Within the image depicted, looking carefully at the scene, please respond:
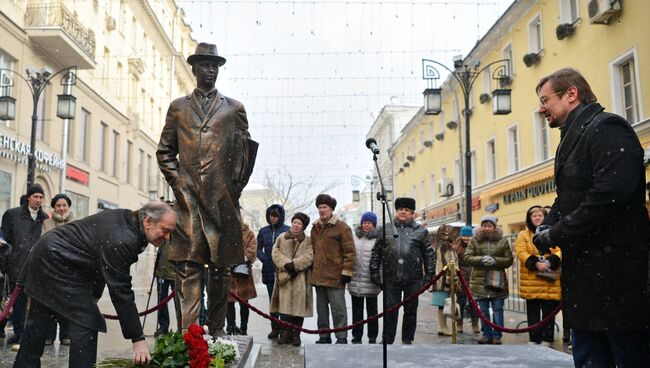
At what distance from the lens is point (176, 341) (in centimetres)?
395

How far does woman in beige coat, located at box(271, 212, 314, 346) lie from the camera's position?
306 inches

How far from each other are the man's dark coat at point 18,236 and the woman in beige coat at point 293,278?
2984 millimetres

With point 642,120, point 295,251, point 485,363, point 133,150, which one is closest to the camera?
point 485,363

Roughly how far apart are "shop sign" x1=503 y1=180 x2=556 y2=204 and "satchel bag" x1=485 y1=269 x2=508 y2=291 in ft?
36.8

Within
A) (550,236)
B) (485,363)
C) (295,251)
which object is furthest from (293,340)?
(550,236)

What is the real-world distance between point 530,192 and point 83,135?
60.0ft

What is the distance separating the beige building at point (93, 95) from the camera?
19.8 m

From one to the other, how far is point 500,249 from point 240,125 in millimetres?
4878

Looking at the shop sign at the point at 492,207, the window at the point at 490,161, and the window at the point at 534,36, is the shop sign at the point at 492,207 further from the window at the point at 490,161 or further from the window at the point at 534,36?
the window at the point at 534,36

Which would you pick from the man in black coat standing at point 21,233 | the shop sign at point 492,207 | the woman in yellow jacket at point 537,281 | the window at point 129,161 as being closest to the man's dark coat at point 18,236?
the man in black coat standing at point 21,233

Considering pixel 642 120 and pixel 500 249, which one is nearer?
pixel 500 249

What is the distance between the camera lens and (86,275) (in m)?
3.97

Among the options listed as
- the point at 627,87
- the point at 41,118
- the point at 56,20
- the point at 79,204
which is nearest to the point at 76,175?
the point at 79,204

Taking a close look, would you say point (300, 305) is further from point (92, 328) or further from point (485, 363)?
point (92, 328)
